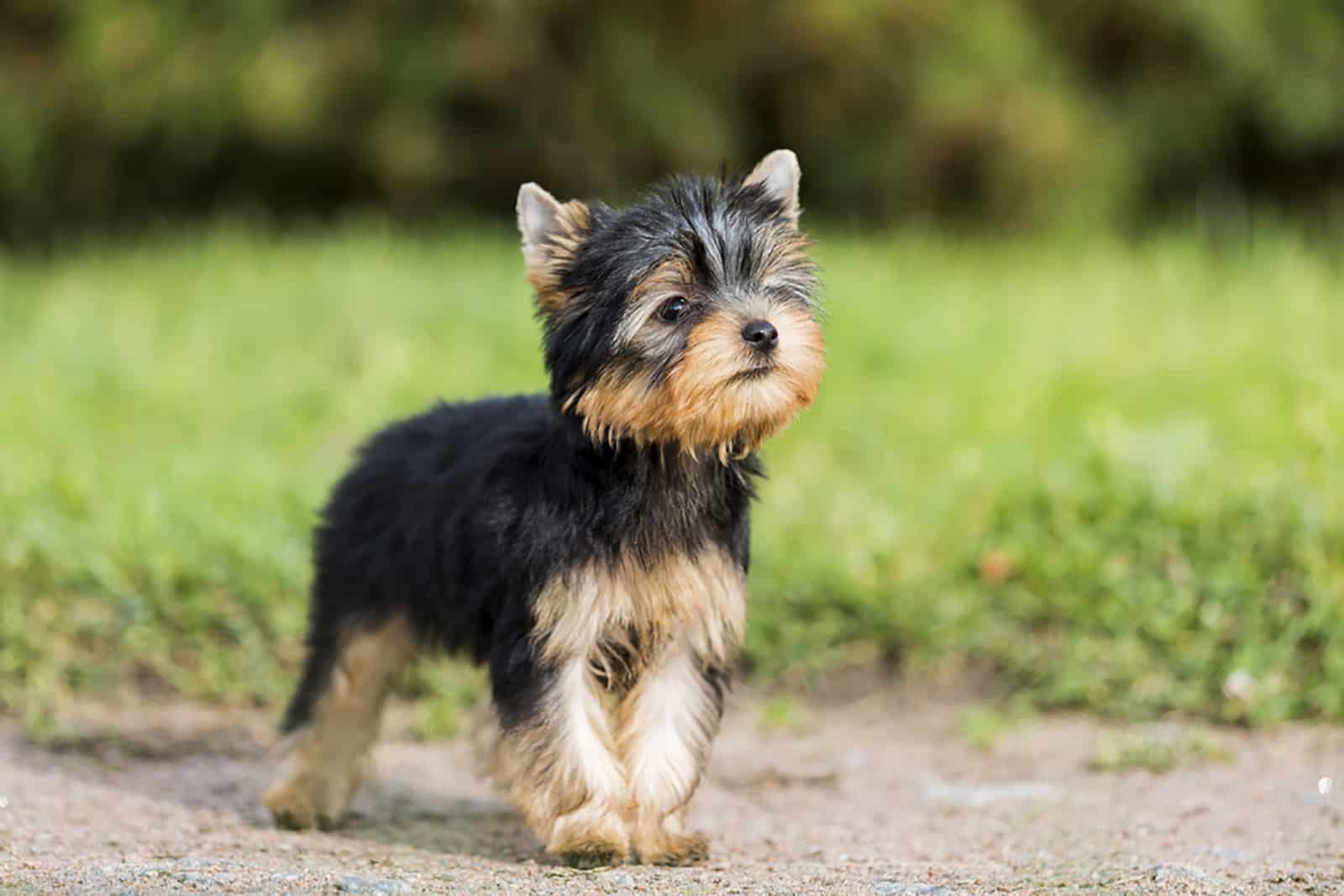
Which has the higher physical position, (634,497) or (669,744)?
(634,497)

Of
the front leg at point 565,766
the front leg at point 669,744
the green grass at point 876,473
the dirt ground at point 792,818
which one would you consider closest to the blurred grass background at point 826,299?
the green grass at point 876,473

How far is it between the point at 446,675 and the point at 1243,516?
3.44 metres

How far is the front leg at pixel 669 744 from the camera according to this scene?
504 cm

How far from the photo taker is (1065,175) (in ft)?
46.9

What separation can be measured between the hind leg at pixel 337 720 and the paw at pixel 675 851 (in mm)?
1278

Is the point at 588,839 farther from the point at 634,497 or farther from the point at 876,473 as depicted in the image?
the point at 876,473

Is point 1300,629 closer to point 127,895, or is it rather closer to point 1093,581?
point 1093,581

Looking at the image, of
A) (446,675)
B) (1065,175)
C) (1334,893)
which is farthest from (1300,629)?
(1065,175)

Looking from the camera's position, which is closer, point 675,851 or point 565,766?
point 565,766

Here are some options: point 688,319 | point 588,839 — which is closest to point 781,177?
point 688,319

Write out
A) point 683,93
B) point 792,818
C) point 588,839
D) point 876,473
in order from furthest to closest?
point 683,93 < point 876,473 < point 792,818 < point 588,839

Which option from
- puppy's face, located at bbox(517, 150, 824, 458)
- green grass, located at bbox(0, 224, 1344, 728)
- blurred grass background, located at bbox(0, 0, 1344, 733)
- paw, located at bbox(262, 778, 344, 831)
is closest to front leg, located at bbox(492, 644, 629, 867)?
puppy's face, located at bbox(517, 150, 824, 458)

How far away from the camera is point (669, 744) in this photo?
16.6 ft

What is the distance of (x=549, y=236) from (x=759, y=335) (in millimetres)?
817
